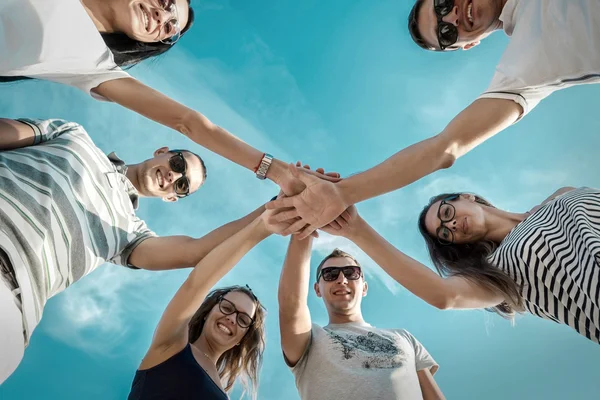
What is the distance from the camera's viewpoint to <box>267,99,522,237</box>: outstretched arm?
3.48 metres

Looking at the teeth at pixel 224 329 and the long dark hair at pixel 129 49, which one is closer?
the long dark hair at pixel 129 49

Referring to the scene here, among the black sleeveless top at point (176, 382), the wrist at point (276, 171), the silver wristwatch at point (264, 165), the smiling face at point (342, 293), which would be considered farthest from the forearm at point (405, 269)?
the black sleeveless top at point (176, 382)

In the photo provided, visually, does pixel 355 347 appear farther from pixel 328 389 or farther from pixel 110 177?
pixel 110 177

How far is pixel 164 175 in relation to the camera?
5.07m

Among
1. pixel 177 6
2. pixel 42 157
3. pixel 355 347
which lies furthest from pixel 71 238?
pixel 355 347

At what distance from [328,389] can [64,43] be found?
306 centimetres

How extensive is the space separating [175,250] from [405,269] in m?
1.99

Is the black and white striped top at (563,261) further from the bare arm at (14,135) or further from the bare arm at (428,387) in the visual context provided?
the bare arm at (14,135)

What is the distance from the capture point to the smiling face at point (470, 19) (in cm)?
386

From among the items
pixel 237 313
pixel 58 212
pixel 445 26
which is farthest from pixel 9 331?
pixel 445 26

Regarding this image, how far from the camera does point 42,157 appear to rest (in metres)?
2.88

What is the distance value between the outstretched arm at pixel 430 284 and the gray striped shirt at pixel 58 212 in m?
2.15

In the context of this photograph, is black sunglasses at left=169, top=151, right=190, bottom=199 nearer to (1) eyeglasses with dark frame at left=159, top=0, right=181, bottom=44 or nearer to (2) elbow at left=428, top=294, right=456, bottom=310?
(1) eyeglasses with dark frame at left=159, top=0, right=181, bottom=44

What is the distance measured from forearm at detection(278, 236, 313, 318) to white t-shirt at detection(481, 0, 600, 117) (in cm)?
222
